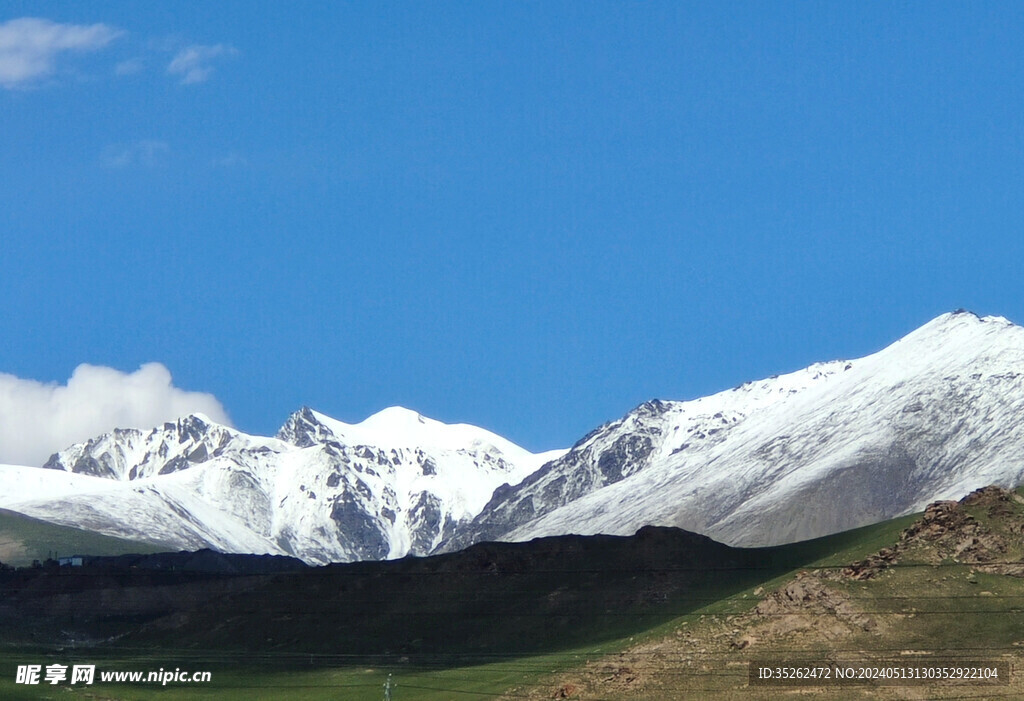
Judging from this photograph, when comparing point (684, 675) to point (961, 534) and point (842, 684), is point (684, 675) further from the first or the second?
point (961, 534)

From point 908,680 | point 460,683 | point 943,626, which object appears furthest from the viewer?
point 460,683

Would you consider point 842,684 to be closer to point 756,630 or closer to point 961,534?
point 756,630

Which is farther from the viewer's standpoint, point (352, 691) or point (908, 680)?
point (352, 691)

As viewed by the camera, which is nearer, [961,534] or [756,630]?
[756,630]

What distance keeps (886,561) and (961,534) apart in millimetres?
10493

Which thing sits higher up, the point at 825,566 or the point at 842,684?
the point at 825,566

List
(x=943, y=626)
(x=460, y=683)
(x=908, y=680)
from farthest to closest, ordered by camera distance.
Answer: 1. (x=460, y=683)
2. (x=943, y=626)
3. (x=908, y=680)

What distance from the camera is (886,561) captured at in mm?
193375

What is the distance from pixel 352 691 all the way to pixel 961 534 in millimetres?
76215

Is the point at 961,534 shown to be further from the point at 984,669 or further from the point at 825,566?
the point at 984,669

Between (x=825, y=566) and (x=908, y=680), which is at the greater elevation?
(x=825, y=566)

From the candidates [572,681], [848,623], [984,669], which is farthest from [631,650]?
[984,669]

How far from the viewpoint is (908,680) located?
165m

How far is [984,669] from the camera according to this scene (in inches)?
6575
